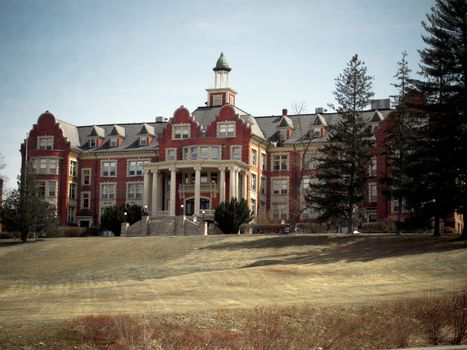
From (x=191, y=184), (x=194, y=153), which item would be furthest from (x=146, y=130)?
(x=191, y=184)

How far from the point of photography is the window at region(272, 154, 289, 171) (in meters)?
79.8

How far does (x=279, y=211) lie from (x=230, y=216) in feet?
49.4

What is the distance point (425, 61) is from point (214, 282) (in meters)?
25.3

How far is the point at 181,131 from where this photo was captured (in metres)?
77.8

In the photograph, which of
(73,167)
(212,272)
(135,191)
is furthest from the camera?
(73,167)


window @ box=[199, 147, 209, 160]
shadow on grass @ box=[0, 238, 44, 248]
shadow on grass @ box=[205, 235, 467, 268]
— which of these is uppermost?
window @ box=[199, 147, 209, 160]

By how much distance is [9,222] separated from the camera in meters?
63.6

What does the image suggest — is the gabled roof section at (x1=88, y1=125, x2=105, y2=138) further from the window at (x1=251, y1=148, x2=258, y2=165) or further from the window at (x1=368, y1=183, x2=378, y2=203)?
the window at (x1=368, y1=183, x2=378, y2=203)

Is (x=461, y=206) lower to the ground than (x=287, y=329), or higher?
higher

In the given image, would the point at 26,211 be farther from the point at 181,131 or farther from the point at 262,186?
the point at 262,186

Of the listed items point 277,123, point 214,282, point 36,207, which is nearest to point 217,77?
point 277,123

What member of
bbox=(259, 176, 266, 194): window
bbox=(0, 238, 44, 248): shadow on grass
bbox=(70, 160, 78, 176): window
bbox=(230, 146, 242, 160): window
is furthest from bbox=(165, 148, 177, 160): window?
bbox=(0, 238, 44, 248): shadow on grass

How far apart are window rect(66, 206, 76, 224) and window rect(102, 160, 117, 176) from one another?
5.44m

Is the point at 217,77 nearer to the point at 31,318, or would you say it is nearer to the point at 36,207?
the point at 36,207
